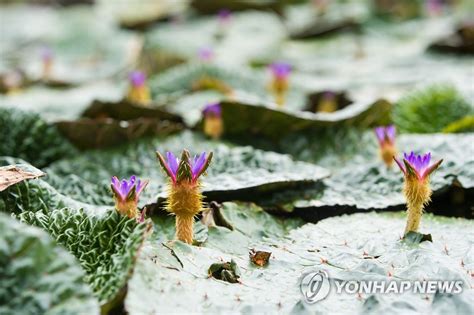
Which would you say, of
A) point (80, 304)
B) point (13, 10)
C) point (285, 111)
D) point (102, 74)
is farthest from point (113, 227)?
point (13, 10)

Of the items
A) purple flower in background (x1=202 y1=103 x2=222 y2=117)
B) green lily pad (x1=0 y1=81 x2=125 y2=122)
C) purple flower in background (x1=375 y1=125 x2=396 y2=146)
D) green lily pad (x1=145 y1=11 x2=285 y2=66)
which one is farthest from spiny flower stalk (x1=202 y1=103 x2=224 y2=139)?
green lily pad (x1=145 y1=11 x2=285 y2=66)

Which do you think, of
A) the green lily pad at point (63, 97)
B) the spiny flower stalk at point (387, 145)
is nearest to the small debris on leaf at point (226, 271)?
the spiny flower stalk at point (387, 145)

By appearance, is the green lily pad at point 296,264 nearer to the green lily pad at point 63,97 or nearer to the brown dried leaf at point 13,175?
the brown dried leaf at point 13,175

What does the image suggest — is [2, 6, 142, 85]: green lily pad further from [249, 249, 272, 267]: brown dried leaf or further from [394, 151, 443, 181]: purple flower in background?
[394, 151, 443, 181]: purple flower in background

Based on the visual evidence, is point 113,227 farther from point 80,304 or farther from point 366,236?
point 366,236

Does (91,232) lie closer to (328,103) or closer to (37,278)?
(37,278)

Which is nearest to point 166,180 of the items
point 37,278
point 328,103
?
point 37,278
